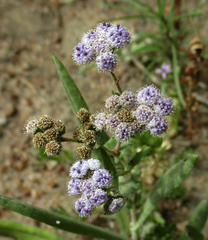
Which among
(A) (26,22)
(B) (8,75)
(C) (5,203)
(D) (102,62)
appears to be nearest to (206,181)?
(D) (102,62)

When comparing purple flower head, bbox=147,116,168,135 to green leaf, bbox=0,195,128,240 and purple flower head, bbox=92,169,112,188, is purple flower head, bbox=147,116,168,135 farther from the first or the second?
green leaf, bbox=0,195,128,240

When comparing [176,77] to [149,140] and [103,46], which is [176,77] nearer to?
[149,140]

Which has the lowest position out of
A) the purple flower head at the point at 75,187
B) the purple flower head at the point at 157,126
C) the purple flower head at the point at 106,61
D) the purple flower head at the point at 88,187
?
the purple flower head at the point at 88,187

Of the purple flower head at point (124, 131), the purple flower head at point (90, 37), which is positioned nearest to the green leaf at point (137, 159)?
the purple flower head at point (124, 131)

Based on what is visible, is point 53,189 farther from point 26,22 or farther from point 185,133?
point 26,22

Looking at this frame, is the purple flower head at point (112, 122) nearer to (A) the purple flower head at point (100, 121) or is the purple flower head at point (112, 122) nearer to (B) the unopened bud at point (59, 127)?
(A) the purple flower head at point (100, 121)

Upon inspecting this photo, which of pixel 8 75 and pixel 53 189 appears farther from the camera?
pixel 8 75
